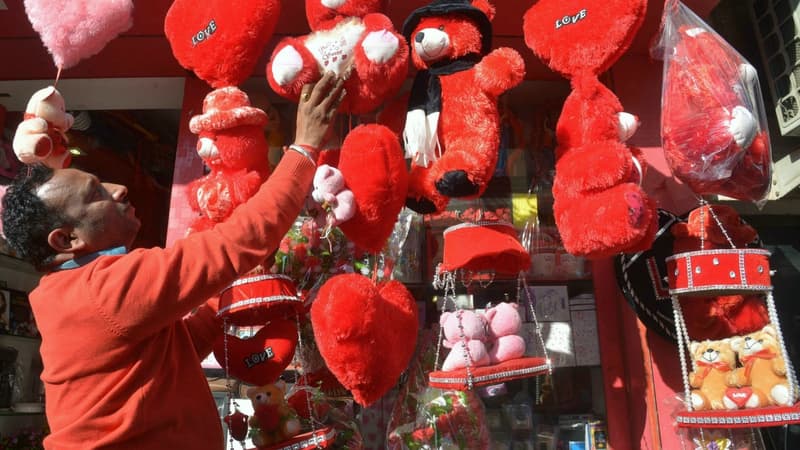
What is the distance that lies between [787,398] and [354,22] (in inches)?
57.2

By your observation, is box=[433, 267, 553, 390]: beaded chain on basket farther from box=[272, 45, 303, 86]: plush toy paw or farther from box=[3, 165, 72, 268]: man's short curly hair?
box=[3, 165, 72, 268]: man's short curly hair

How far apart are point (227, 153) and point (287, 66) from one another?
0.29 m

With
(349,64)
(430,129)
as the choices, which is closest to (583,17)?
(430,129)

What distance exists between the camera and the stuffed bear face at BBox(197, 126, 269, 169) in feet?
5.11

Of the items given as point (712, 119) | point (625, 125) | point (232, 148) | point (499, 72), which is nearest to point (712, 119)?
point (712, 119)

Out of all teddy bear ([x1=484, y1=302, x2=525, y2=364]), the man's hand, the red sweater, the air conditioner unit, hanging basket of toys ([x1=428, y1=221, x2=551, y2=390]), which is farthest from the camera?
the air conditioner unit

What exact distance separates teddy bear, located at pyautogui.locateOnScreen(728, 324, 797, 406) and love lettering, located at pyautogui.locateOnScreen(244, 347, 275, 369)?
121cm

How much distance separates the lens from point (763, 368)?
4.99 feet

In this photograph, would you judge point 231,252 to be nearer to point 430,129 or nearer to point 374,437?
point 430,129

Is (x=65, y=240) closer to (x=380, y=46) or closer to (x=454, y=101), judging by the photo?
(x=380, y=46)

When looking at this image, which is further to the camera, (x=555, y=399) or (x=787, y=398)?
(x=555, y=399)

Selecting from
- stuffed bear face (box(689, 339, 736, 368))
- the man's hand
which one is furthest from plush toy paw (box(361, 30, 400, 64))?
stuffed bear face (box(689, 339, 736, 368))

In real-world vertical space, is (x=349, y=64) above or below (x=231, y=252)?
above

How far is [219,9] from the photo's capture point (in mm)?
1588
